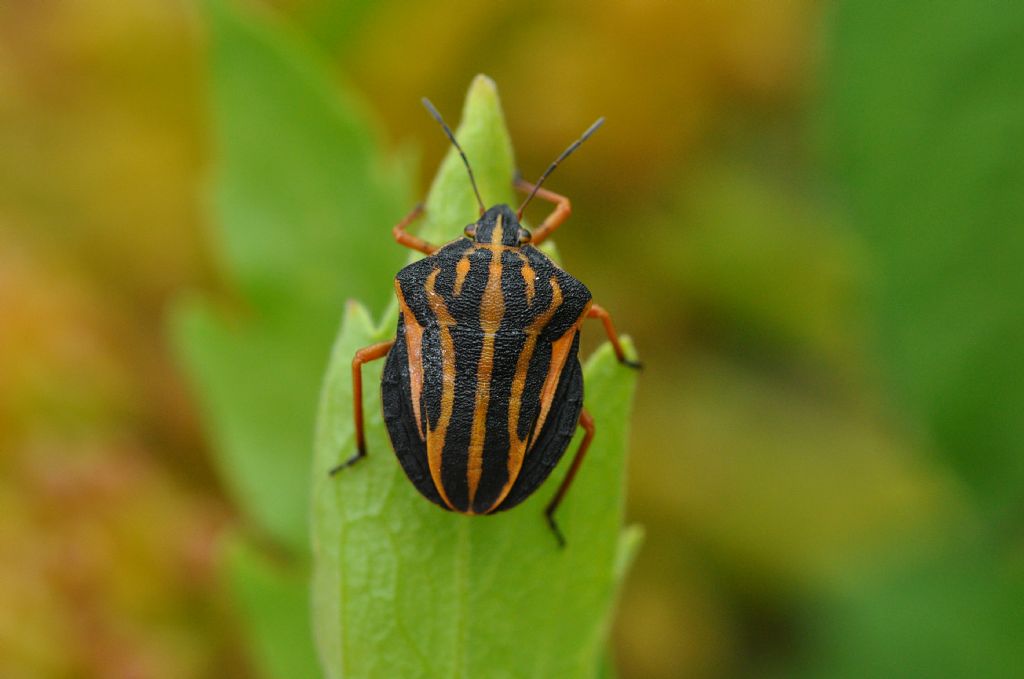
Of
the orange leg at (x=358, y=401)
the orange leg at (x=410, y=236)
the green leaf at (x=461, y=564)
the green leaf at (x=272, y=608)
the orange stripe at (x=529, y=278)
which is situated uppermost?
the orange leg at (x=410, y=236)

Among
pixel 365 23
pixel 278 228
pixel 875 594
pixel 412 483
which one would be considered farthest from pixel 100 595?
pixel 875 594

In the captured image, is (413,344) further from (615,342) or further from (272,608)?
(272,608)

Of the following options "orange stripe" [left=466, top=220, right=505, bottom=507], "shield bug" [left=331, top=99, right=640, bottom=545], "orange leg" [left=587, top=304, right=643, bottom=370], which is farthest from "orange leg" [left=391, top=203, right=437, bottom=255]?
"orange leg" [left=587, top=304, right=643, bottom=370]

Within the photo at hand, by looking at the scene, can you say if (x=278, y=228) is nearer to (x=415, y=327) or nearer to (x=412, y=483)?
(x=415, y=327)

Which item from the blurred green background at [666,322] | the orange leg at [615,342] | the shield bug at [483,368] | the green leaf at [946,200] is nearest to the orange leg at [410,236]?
the shield bug at [483,368]

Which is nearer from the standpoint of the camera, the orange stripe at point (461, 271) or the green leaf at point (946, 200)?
the orange stripe at point (461, 271)

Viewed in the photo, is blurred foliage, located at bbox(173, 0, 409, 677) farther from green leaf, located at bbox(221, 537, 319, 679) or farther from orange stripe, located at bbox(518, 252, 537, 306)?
orange stripe, located at bbox(518, 252, 537, 306)

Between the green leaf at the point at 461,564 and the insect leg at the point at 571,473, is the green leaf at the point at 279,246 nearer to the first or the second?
the green leaf at the point at 461,564
